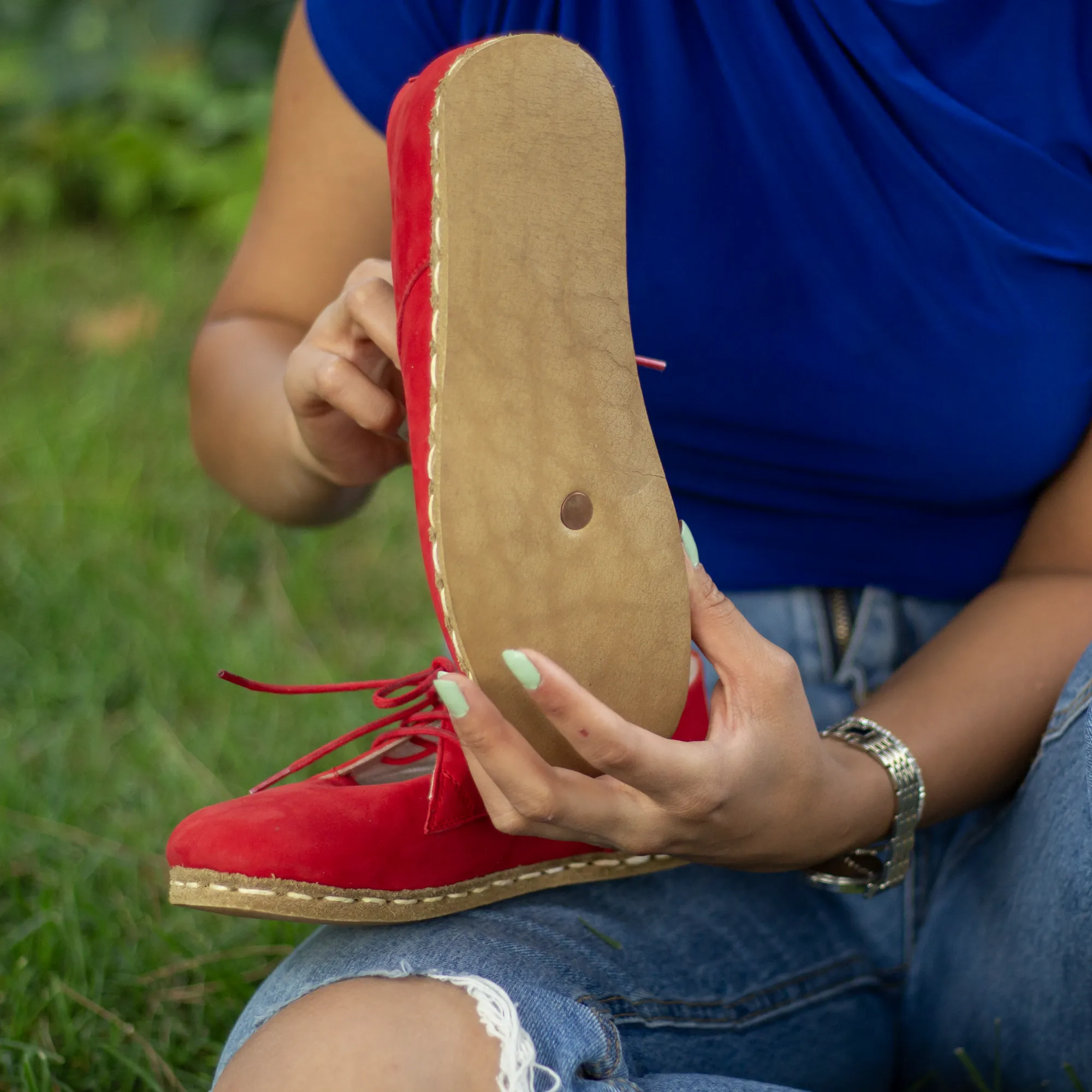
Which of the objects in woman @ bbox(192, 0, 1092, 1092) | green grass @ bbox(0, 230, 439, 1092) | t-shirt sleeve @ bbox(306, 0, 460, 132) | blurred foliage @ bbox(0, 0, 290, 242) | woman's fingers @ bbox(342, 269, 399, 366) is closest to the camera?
woman's fingers @ bbox(342, 269, 399, 366)

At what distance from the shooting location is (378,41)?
3.21ft

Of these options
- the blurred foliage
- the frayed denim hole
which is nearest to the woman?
the frayed denim hole

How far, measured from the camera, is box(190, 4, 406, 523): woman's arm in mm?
1015

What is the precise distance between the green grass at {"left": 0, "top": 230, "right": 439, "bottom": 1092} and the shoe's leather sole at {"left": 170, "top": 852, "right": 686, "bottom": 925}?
14.1 inches

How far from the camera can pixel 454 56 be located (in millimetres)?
668

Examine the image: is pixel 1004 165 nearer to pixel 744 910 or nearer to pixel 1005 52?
pixel 1005 52

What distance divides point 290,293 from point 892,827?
24.6 inches

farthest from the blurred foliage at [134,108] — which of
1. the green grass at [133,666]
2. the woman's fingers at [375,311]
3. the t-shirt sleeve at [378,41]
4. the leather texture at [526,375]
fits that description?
the leather texture at [526,375]

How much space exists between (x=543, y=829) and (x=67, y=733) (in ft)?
3.19

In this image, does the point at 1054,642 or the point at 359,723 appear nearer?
the point at 1054,642

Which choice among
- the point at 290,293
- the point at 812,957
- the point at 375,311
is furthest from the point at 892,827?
the point at 290,293

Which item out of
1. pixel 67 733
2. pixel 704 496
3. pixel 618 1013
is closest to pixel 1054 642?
pixel 704 496

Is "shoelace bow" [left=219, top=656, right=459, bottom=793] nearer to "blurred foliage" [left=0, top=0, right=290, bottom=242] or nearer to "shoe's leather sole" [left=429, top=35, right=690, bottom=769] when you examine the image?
"shoe's leather sole" [left=429, top=35, right=690, bottom=769]

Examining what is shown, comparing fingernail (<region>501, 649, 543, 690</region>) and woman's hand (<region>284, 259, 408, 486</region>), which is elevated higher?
woman's hand (<region>284, 259, 408, 486</region>)
